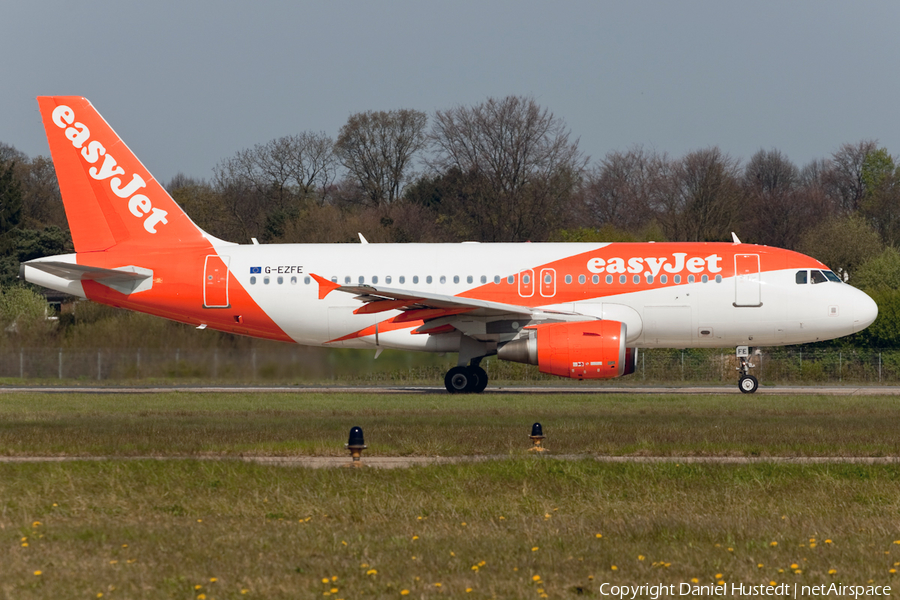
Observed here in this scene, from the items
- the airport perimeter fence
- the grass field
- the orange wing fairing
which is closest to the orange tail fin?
the airport perimeter fence

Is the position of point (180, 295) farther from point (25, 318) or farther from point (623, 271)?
point (25, 318)

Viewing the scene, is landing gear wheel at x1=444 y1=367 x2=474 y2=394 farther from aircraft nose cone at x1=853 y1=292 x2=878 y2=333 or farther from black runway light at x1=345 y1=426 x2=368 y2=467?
Result: black runway light at x1=345 y1=426 x2=368 y2=467

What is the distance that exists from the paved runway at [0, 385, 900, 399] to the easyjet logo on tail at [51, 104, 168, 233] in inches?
200

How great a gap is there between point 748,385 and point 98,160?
62.2ft

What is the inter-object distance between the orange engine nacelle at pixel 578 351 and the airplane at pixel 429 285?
0.07 meters

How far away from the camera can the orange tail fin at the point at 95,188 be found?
30.1 metres

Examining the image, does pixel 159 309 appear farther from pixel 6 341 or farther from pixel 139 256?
pixel 6 341

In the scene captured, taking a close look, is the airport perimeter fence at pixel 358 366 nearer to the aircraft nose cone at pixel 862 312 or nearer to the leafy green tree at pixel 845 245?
the aircraft nose cone at pixel 862 312

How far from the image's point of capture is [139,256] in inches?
1171

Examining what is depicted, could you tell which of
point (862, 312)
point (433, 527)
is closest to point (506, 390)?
point (862, 312)

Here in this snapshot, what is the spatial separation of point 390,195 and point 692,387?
145 ft

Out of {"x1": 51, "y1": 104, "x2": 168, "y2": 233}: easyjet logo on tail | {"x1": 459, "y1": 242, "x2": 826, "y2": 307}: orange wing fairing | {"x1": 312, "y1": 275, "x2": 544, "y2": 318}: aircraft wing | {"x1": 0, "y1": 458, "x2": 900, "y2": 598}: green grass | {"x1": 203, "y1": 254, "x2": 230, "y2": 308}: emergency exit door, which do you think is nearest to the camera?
{"x1": 0, "y1": 458, "x2": 900, "y2": 598}: green grass

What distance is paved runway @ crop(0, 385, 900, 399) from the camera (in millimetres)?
30094

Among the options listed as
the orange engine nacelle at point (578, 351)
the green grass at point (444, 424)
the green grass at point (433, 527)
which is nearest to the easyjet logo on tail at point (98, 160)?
the green grass at point (444, 424)
